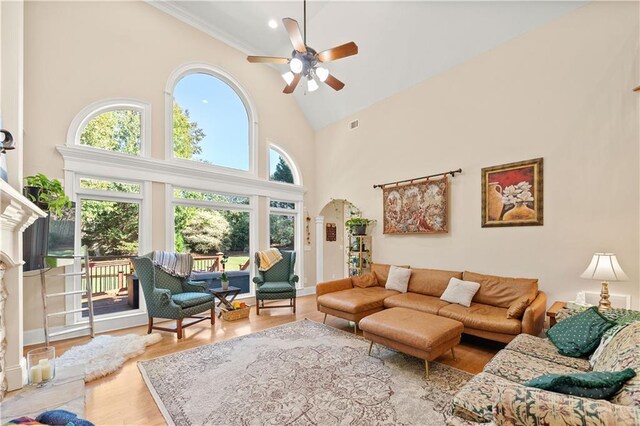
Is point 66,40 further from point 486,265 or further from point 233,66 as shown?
point 486,265

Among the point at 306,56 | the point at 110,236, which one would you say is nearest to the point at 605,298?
the point at 306,56

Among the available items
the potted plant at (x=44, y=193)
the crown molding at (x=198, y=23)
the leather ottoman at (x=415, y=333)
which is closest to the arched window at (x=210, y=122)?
the crown molding at (x=198, y=23)

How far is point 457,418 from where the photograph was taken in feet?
5.19

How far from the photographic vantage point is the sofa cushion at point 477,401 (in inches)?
61.3

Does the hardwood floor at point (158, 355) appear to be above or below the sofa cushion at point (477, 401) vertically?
below

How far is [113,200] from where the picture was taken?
14.0 feet

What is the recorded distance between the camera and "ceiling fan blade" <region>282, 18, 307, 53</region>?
109 inches

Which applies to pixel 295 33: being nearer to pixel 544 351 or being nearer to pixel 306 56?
pixel 306 56

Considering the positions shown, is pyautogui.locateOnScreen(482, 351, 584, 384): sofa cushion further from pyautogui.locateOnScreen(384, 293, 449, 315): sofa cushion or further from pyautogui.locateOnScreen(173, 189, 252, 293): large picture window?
pyautogui.locateOnScreen(173, 189, 252, 293): large picture window

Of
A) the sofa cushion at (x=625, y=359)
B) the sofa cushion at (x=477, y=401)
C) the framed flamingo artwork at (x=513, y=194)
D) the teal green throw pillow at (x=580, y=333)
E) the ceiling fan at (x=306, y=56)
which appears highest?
the ceiling fan at (x=306, y=56)

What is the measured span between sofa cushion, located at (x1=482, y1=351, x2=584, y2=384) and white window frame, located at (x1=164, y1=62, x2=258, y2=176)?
493 cm

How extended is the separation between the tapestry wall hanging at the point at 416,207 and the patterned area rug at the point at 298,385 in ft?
7.22

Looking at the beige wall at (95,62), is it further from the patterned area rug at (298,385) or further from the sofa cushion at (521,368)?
the sofa cushion at (521,368)

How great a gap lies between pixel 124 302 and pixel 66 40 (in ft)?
12.5
